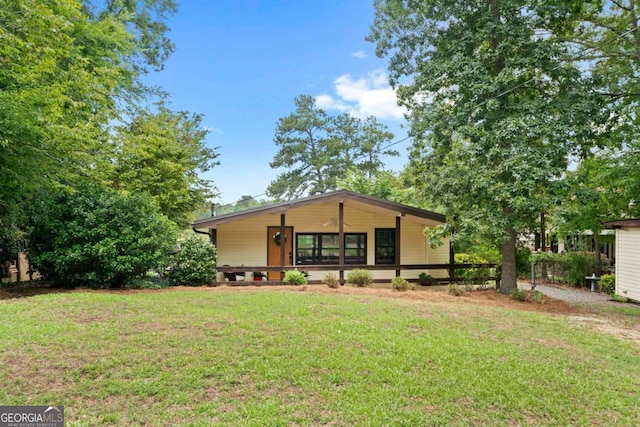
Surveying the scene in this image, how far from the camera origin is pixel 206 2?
50.7 ft

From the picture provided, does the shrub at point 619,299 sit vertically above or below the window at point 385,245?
below

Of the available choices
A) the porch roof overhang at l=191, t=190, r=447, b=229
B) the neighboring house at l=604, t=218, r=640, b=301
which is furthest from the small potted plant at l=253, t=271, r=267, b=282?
the neighboring house at l=604, t=218, r=640, b=301

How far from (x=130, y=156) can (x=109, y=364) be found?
30.1 ft

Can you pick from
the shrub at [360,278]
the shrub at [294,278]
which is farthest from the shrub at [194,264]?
the shrub at [360,278]

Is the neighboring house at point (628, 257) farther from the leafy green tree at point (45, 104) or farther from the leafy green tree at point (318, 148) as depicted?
the leafy green tree at point (318, 148)

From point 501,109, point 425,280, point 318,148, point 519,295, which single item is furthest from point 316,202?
point 318,148

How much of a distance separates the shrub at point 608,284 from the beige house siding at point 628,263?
3.53ft

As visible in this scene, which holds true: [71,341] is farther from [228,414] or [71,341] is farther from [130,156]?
[130,156]

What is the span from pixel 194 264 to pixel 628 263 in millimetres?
13858

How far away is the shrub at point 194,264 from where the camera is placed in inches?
406

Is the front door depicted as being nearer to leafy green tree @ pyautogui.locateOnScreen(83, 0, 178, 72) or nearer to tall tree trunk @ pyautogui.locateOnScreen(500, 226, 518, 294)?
tall tree trunk @ pyautogui.locateOnScreen(500, 226, 518, 294)

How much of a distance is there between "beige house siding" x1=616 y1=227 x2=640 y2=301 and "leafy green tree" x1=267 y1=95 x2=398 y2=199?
20.2 metres

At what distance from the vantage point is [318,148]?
30.4 m

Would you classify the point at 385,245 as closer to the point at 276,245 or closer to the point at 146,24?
the point at 276,245
